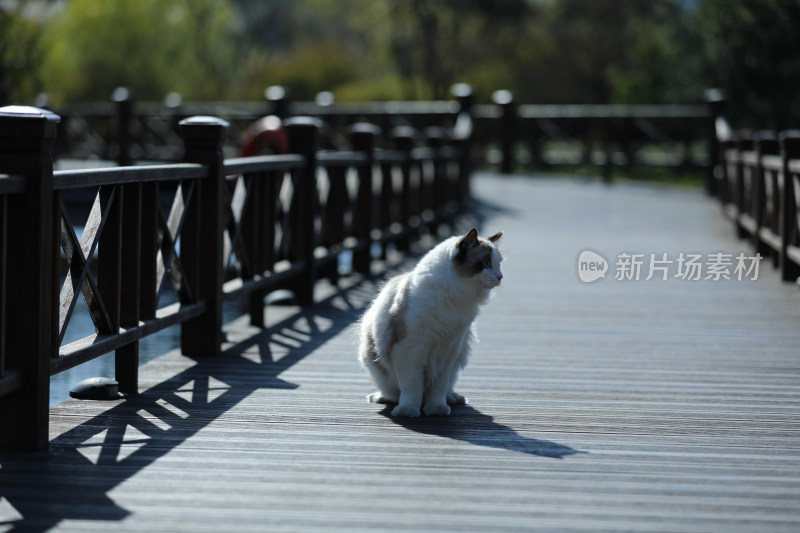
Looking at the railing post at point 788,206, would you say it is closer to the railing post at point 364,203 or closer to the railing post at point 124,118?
the railing post at point 364,203

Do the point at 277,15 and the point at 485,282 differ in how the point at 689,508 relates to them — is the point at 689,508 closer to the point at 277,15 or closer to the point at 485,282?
the point at 485,282

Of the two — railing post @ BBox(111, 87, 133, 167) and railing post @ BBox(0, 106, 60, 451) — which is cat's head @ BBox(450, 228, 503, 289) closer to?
railing post @ BBox(0, 106, 60, 451)

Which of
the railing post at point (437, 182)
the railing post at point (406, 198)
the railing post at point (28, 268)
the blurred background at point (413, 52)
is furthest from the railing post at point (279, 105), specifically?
the railing post at point (28, 268)

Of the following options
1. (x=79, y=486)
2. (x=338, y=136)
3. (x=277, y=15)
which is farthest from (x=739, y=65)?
(x=277, y=15)

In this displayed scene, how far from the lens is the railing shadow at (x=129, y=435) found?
325 cm

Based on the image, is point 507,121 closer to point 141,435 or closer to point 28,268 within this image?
point 141,435

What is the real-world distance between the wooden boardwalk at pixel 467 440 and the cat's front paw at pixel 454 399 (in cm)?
5

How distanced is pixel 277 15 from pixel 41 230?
2160 inches

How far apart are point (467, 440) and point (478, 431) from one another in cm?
15

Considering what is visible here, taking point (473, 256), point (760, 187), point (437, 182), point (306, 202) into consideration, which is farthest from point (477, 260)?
point (437, 182)

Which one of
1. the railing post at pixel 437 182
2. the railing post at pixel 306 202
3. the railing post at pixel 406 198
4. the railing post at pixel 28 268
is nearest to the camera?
the railing post at pixel 28 268

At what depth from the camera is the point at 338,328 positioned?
6.71 metres

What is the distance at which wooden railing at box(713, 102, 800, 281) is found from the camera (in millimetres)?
8648

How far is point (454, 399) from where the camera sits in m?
4.69
